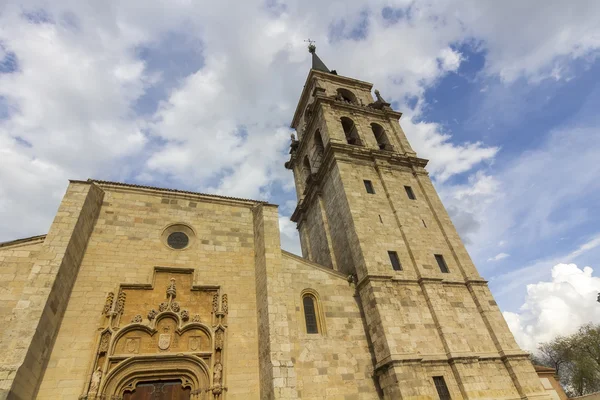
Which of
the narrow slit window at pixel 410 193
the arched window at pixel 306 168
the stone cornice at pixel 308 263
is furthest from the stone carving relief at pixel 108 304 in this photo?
the arched window at pixel 306 168

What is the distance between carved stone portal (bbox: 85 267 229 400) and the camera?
927 centimetres

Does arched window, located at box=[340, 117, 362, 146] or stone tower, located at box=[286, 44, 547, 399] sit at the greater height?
arched window, located at box=[340, 117, 362, 146]

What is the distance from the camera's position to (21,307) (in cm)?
836

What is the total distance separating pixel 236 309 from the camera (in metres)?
11.4

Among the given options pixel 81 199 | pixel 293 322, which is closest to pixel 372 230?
pixel 293 322

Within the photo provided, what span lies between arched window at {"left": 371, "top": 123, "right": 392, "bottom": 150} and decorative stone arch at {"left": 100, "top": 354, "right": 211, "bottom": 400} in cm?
1589

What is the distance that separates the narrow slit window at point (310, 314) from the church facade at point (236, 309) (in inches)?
2.2

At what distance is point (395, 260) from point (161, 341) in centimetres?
976

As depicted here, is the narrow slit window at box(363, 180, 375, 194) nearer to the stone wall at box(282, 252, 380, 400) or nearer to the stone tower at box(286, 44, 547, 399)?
the stone tower at box(286, 44, 547, 399)

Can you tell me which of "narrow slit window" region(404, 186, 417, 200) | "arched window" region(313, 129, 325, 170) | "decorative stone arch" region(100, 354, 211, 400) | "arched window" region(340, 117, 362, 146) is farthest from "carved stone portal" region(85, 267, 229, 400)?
"arched window" region(340, 117, 362, 146)

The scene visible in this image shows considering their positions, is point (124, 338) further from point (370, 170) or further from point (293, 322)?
point (370, 170)

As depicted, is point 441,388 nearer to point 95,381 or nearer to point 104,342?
point 95,381

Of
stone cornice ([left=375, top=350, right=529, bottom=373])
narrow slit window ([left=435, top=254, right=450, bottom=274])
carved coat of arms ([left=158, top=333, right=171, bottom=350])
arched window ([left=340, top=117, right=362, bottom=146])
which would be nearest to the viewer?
carved coat of arms ([left=158, top=333, right=171, bottom=350])

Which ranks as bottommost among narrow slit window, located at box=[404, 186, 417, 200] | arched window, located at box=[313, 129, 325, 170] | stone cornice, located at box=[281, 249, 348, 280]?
stone cornice, located at box=[281, 249, 348, 280]
